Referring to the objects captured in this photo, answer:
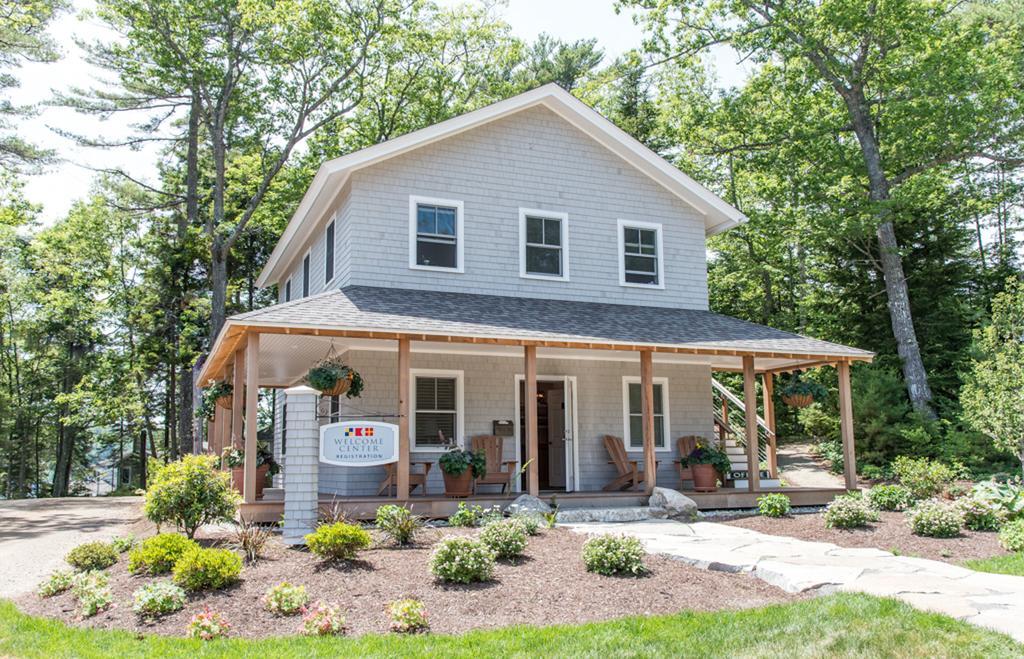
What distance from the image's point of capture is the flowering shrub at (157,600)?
6316 millimetres

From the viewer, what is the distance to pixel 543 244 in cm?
1492

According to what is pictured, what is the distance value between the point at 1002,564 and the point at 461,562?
5.61 meters

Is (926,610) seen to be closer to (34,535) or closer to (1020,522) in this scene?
(1020,522)

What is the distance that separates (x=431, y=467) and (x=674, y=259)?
20.9ft

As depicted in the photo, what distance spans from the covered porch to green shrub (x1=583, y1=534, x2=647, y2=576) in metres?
3.81

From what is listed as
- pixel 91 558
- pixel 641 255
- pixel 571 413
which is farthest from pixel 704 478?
pixel 91 558

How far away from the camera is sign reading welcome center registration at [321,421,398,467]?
395 inches

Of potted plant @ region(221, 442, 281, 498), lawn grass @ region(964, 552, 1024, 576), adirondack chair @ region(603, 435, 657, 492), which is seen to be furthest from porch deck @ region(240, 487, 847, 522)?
lawn grass @ region(964, 552, 1024, 576)

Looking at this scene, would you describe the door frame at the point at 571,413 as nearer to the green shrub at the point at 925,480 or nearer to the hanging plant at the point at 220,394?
the hanging plant at the point at 220,394

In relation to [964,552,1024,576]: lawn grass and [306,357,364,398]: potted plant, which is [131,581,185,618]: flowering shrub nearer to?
[306,357,364,398]: potted plant

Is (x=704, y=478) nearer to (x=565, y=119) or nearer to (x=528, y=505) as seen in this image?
(x=528, y=505)

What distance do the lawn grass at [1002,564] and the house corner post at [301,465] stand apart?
712 centimetres

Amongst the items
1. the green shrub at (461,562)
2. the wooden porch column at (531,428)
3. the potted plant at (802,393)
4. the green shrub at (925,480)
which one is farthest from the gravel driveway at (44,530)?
the green shrub at (925,480)

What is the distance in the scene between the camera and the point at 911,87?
67.3 feet
